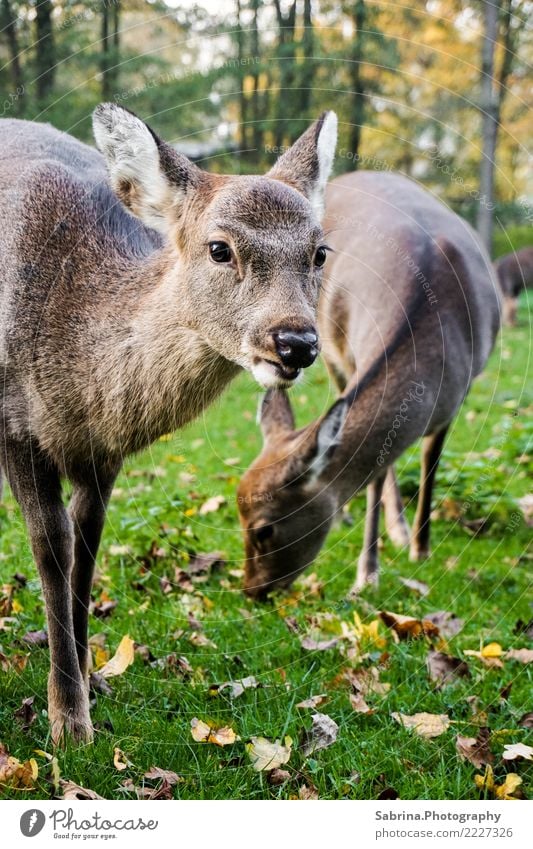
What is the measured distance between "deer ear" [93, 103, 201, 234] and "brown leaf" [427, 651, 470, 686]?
2358mm

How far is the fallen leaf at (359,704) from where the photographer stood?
385 centimetres

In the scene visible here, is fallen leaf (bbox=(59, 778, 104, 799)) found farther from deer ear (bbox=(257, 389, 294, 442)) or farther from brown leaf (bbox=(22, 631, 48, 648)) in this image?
deer ear (bbox=(257, 389, 294, 442))

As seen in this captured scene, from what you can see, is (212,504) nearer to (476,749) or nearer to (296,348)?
(476,749)

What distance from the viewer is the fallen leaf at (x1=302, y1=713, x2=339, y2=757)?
11.6 feet

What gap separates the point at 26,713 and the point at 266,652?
1.20 m

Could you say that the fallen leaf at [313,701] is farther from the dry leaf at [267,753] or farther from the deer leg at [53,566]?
the deer leg at [53,566]

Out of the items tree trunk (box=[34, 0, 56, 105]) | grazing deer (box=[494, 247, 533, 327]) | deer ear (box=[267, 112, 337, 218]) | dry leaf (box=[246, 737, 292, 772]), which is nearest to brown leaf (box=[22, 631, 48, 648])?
dry leaf (box=[246, 737, 292, 772])

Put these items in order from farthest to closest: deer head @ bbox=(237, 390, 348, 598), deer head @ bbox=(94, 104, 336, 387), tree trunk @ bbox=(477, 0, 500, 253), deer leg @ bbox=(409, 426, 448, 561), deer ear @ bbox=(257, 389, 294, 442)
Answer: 1. deer leg @ bbox=(409, 426, 448, 561)
2. deer ear @ bbox=(257, 389, 294, 442)
3. tree trunk @ bbox=(477, 0, 500, 253)
4. deer head @ bbox=(237, 390, 348, 598)
5. deer head @ bbox=(94, 104, 336, 387)

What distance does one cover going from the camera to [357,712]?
3.84 meters

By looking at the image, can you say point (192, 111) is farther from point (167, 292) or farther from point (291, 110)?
point (167, 292)

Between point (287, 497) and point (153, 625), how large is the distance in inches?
39.5

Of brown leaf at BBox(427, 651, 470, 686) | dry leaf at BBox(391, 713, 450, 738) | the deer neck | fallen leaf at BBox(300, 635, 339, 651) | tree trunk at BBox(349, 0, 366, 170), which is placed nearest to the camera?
the deer neck

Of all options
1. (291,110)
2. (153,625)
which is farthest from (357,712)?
(291,110)

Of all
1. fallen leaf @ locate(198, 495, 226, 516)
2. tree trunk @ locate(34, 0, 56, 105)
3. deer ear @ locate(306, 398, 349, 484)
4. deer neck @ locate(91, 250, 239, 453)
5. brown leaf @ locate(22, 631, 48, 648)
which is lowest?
brown leaf @ locate(22, 631, 48, 648)
